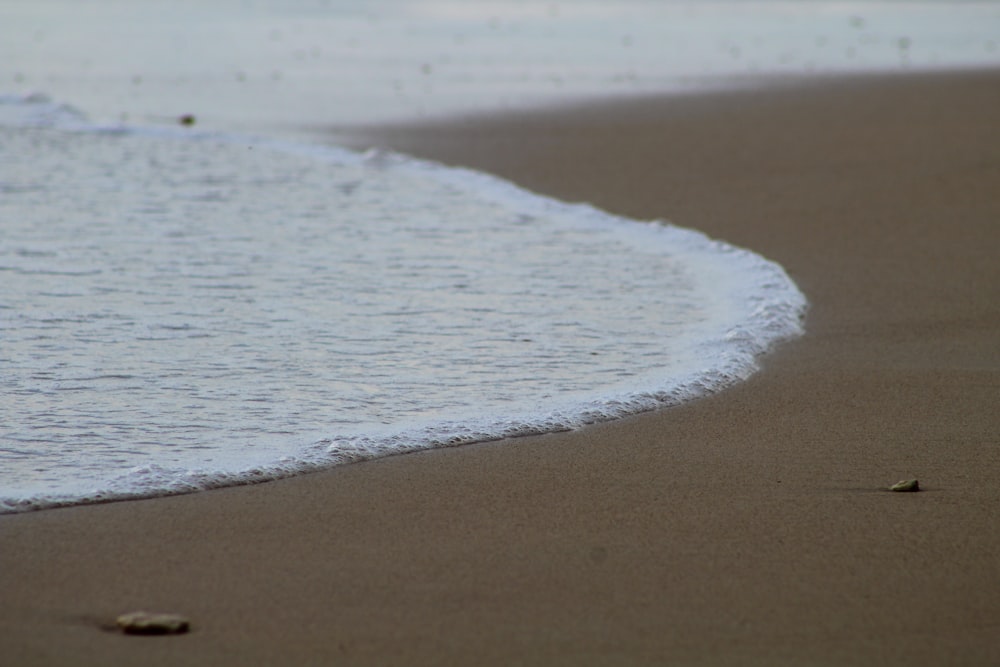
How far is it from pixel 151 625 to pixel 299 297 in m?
2.88

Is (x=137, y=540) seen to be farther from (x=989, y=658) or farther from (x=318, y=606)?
(x=989, y=658)

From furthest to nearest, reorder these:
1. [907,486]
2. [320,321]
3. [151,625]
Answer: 1. [320,321]
2. [907,486]
3. [151,625]

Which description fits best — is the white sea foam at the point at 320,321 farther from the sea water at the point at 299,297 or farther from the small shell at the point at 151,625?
the small shell at the point at 151,625

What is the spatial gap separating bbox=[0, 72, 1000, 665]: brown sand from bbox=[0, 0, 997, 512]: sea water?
229mm

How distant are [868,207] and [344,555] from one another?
5.01m

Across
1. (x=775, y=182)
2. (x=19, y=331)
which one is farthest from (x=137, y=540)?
(x=775, y=182)

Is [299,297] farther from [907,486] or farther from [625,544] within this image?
[907,486]

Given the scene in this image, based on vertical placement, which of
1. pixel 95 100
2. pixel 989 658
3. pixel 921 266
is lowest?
pixel 989 658

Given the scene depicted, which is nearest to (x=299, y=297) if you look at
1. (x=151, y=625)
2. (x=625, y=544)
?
(x=625, y=544)

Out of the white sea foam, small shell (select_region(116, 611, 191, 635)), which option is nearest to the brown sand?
small shell (select_region(116, 611, 191, 635))

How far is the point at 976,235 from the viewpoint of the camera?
6.54 metres

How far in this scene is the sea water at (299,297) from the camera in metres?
3.91

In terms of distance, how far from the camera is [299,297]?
544 centimetres

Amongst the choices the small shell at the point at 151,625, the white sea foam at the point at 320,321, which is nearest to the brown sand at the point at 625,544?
the small shell at the point at 151,625
